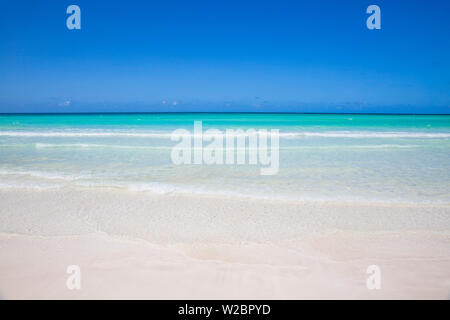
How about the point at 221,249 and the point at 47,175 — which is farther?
the point at 47,175

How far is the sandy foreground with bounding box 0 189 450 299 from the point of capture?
249cm

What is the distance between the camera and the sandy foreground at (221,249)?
8.18ft

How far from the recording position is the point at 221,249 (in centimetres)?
317

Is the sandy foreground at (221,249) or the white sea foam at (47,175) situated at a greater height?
the white sea foam at (47,175)

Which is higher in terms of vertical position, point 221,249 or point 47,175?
point 47,175

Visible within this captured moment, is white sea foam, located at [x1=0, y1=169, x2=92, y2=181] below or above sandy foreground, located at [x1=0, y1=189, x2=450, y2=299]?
above

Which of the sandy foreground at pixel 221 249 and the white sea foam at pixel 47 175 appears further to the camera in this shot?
the white sea foam at pixel 47 175

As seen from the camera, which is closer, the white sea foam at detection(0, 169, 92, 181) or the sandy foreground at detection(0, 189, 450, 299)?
the sandy foreground at detection(0, 189, 450, 299)

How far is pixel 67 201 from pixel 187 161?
4.55m

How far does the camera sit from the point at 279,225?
382cm
